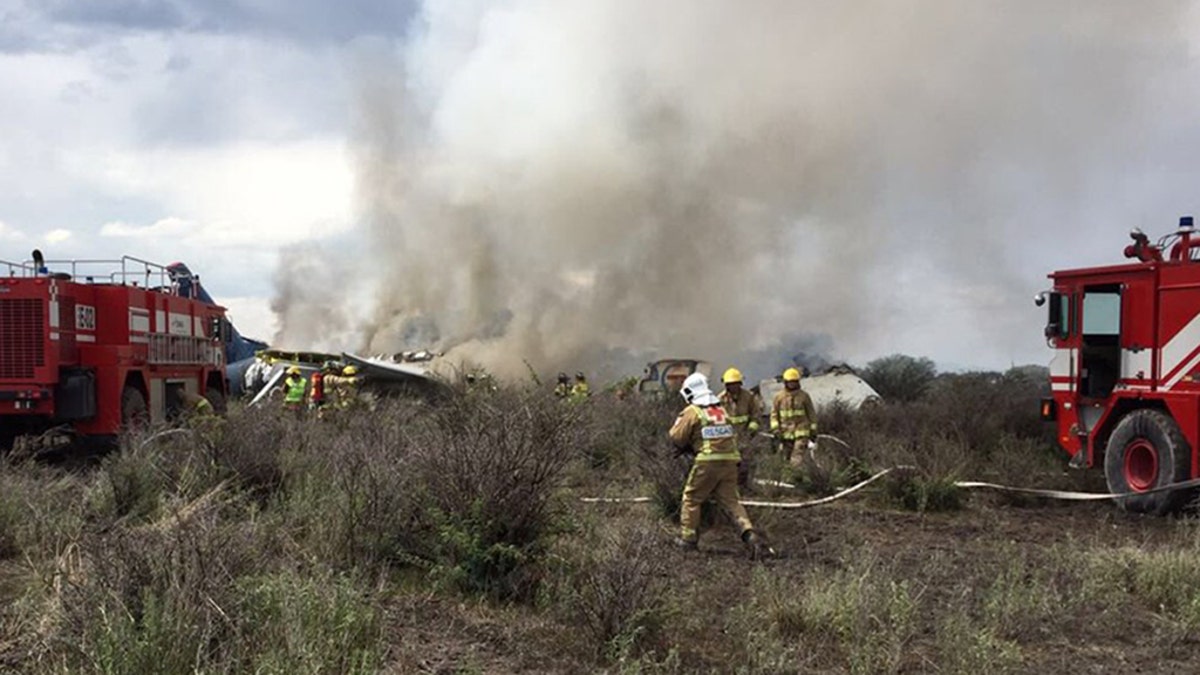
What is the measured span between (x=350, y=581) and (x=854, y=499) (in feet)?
21.9

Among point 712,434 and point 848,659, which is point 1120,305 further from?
point 848,659

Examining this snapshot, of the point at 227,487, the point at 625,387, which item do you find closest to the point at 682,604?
the point at 227,487

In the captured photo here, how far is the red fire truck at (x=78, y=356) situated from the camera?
11547 millimetres

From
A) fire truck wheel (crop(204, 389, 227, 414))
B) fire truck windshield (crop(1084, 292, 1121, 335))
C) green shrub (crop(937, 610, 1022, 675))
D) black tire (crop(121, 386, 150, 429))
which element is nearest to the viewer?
green shrub (crop(937, 610, 1022, 675))

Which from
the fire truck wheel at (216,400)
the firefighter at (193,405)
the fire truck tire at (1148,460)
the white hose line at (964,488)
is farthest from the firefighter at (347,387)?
the fire truck tire at (1148,460)

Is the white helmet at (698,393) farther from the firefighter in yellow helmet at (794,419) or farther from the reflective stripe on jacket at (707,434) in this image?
the firefighter in yellow helmet at (794,419)

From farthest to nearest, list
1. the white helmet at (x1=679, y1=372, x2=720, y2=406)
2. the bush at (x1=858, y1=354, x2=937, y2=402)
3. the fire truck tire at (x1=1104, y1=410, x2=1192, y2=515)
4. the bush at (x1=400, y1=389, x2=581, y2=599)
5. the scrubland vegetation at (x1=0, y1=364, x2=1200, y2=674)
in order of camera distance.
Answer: the bush at (x1=858, y1=354, x2=937, y2=402) → the fire truck tire at (x1=1104, y1=410, x2=1192, y2=515) → the white helmet at (x1=679, y1=372, x2=720, y2=406) → the bush at (x1=400, y1=389, x2=581, y2=599) → the scrubland vegetation at (x1=0, y1=364, x2=1200, y2=674)

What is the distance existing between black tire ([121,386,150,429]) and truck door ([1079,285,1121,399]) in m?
11.2

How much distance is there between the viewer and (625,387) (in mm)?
17516

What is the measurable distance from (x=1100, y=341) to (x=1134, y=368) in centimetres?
96

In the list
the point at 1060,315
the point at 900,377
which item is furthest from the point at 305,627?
the point at 900,377

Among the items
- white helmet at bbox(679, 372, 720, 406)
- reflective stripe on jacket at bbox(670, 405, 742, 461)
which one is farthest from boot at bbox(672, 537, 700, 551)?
white helmet at bbox(679, 372, 720, 406)

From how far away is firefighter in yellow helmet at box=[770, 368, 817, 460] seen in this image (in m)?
11.9

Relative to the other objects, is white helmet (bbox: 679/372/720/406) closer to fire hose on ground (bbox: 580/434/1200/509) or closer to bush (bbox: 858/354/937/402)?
fire hose on ground (bbox: 580/434/1200/509)
